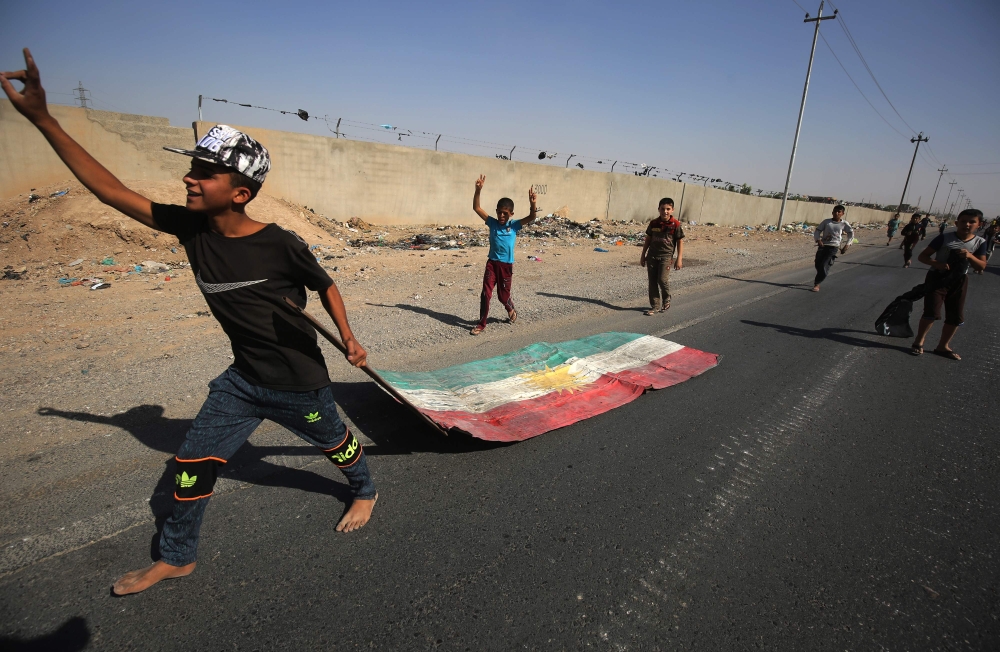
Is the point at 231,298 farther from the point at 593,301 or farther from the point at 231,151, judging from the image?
the point at 593,301

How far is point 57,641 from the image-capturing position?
1.75 m

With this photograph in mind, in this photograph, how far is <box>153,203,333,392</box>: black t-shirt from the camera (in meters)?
1.91

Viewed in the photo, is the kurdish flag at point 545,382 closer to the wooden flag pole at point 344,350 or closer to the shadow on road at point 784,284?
the wooden flag pole at point 344,350

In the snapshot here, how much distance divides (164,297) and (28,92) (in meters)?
5.91

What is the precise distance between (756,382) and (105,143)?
49.1 feet

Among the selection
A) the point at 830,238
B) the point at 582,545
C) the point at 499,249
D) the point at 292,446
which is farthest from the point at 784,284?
the point at 292,446

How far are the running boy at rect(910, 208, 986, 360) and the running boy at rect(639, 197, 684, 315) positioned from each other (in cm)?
284

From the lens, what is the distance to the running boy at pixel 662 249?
718 cm

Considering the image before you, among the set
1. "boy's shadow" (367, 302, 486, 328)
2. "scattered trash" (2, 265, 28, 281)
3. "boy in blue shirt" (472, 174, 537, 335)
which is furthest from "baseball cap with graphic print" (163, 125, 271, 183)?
"scattered trash" (2, 265, 28, 281)

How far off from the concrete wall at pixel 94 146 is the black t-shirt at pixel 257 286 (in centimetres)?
1305

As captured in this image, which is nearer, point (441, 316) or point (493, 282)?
point (493, 282)

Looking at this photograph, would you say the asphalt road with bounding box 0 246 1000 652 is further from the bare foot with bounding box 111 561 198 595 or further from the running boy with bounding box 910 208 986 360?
the running boy with bounding box 910 208 986 360

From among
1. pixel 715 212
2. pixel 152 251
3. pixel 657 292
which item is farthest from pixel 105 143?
pixel 715 212

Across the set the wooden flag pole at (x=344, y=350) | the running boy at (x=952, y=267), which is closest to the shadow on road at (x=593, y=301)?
the running boy at (x=952, y=267)
